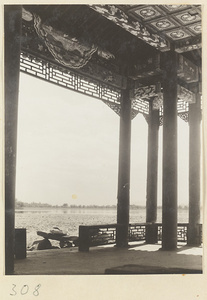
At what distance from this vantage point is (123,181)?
988cm

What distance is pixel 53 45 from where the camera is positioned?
7996 mm

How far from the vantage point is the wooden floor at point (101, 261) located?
19.2 ft

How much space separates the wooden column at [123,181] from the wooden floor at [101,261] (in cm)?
75

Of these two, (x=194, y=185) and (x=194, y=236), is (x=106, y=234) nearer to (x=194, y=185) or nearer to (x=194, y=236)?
(x=194, y=236)

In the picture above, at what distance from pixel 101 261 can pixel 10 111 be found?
364cm

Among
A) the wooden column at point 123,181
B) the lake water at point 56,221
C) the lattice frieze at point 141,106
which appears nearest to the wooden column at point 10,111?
the wooden column at point 123,181

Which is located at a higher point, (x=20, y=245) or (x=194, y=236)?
(x=20, y=245)

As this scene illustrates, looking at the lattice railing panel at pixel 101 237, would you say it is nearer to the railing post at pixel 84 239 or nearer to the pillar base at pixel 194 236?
the railing post at pixel 84 239

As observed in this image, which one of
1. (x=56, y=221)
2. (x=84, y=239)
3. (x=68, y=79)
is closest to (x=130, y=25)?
(x=68, y=79)

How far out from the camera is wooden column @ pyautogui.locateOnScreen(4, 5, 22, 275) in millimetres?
4371
